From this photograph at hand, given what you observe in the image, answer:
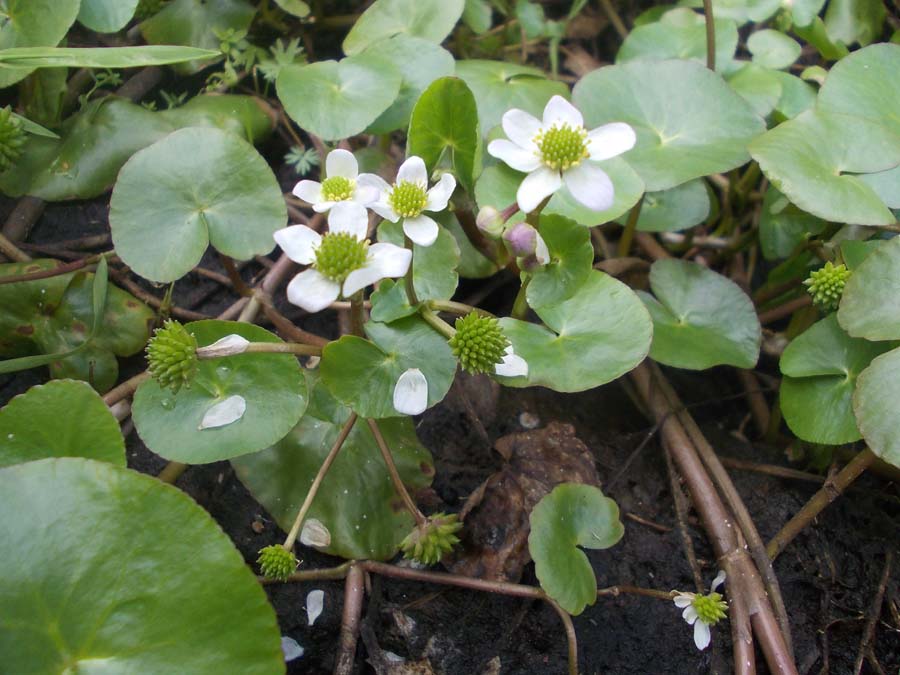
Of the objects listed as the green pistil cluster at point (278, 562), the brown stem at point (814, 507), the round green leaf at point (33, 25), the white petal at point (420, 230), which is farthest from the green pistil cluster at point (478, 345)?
the round green leaf at point (33, 25)

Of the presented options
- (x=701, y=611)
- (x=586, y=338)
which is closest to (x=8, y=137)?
(x=586, y=338)

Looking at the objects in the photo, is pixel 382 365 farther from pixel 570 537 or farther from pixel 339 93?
pixel 339 93

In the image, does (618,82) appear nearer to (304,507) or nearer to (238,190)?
(238,190)

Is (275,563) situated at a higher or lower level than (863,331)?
lower

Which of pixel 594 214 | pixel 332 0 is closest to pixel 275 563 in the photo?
pixel 594 214

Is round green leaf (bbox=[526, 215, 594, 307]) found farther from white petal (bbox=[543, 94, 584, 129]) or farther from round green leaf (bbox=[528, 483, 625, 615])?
round green leaf (bbox=[528, 483, 625, 615])

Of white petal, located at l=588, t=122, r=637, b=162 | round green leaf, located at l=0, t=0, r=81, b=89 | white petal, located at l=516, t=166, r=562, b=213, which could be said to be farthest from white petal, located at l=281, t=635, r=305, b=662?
round green leaf, located at l=0, t=0, r=81, b=89
